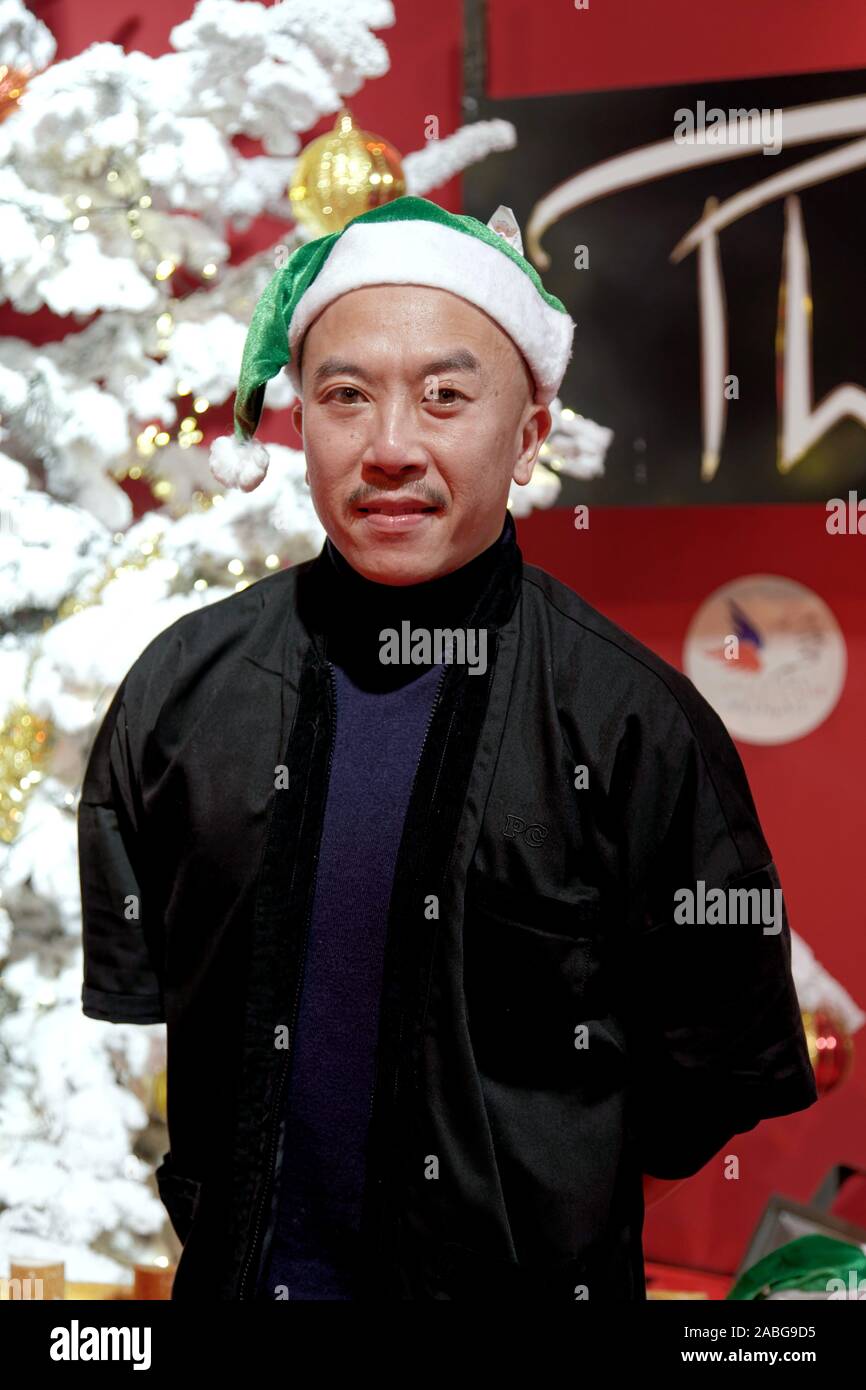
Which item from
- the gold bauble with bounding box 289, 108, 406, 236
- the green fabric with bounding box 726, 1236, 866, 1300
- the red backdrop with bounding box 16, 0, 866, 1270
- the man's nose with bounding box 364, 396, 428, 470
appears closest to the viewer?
the man's nose with bounding box 364, 396, 428, 470

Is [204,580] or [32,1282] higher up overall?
[204,580]

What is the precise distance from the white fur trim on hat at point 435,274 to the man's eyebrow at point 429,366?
61 millimetres

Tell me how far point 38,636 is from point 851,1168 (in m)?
1.61

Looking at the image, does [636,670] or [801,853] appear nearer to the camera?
[636,670]

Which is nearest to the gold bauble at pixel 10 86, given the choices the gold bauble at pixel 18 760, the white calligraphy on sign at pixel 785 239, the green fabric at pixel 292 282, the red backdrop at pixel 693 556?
the red backdrop at pixel 693 556

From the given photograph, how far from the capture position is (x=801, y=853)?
2377 mm

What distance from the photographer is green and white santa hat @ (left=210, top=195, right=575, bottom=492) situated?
1315 mm

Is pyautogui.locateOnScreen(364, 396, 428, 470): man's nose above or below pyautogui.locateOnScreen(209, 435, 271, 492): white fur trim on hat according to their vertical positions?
below

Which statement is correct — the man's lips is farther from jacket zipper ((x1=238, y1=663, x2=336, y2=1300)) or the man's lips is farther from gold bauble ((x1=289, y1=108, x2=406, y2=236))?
gold bauble ((x1=289, y1=108, x2=406, y2=236))

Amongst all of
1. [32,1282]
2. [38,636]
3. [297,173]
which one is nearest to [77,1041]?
[32,1282]

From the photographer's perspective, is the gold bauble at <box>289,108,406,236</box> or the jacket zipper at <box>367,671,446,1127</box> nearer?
the jacket zipper at <box>367,671,446,1127</box>

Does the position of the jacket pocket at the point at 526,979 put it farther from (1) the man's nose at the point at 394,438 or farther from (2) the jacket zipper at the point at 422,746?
(1) the man's nose at the point at 394,438

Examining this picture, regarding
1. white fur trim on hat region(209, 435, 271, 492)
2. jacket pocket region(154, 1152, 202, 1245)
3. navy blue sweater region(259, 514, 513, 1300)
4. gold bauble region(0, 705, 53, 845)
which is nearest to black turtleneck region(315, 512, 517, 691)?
navy blue sweater region(259, 514, 513, 1300)

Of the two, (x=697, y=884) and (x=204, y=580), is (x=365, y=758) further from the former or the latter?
(x=204, y=580)
